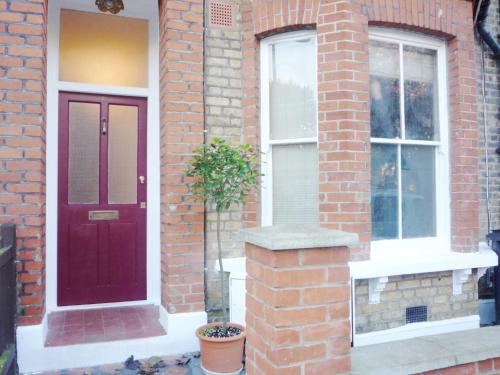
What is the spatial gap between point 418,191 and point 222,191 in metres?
2.14

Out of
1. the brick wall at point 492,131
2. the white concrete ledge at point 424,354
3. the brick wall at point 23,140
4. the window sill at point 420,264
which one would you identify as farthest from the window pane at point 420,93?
the brick wall at point 23,140

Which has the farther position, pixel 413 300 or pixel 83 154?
pixel 83 154

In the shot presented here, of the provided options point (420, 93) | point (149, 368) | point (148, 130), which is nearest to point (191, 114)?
point (148, 130)

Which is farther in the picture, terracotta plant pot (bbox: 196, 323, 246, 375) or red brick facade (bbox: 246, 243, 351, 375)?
terracotta plant pot (bbox: 196, 323, 246, 375)

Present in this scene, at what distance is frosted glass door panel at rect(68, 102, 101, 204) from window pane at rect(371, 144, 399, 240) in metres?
3.02

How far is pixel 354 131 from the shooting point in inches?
152

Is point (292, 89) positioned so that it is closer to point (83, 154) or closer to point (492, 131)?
point (83, 154)

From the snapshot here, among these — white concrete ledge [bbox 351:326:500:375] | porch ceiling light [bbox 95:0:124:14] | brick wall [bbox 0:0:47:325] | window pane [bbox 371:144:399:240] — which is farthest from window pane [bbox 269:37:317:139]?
white concrete ledge [bbox 351:326:500:375]

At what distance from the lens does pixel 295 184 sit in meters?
4.18

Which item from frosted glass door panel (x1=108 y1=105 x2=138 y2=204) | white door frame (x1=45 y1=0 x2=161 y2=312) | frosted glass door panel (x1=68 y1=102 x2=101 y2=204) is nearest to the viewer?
white door frame (x1=45 y1=0 x2=161 y2=312)

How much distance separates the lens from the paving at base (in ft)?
11.3

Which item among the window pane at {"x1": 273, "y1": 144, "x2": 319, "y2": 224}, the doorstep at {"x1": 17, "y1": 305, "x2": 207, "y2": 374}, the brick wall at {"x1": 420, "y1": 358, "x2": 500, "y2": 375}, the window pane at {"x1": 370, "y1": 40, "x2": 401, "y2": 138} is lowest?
the doorstep at {"x1": 17, "y1": 305, "x2": 207, "y2": 374}

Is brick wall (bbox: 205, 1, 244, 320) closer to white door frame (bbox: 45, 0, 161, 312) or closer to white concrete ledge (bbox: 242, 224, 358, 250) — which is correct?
white door frame (bbox: 45, 0, 161, 312)

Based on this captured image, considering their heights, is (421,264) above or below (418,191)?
Result: below
